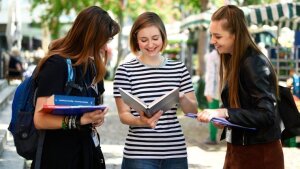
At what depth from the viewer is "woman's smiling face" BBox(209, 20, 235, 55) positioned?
3.65 meters

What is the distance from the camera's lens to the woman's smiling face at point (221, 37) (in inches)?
144

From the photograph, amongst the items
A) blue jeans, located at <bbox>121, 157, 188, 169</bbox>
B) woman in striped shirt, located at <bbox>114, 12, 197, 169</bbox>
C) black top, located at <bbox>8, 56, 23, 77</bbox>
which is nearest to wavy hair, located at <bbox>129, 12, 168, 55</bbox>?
woman in striped shirt, located at <bbox>114, 12, 197, 169</bbox>

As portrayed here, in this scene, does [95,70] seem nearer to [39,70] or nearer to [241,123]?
[39,70]

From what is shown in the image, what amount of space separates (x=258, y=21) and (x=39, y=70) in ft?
33.1

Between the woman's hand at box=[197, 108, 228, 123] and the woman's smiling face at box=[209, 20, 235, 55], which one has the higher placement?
the woman's smiling face at box=[209, 20, 235, 55]

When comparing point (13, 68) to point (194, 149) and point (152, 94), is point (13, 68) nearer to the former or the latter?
point (194, 149)

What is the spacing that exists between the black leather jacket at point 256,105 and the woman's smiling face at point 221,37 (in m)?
0.12

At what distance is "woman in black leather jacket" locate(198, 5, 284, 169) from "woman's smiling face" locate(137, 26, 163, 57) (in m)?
0.45

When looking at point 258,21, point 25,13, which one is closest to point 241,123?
point 258,21

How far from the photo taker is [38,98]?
3.50 metres

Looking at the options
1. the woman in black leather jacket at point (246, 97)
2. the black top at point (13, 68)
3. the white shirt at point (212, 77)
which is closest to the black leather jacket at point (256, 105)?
the woman in black leather jacket at point (246, 97)

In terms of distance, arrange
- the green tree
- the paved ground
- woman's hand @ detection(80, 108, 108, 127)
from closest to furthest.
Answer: woman's hand @ detection(80, 108, 108, 127) → the paved ground → the green tree

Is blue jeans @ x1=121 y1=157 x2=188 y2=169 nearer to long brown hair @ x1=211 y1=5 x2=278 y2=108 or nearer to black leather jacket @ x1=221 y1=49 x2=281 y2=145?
black leather jacket @ x1=221 y1=49 x2=281 y2=145

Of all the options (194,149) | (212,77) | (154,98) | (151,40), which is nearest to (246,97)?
(154,98)
